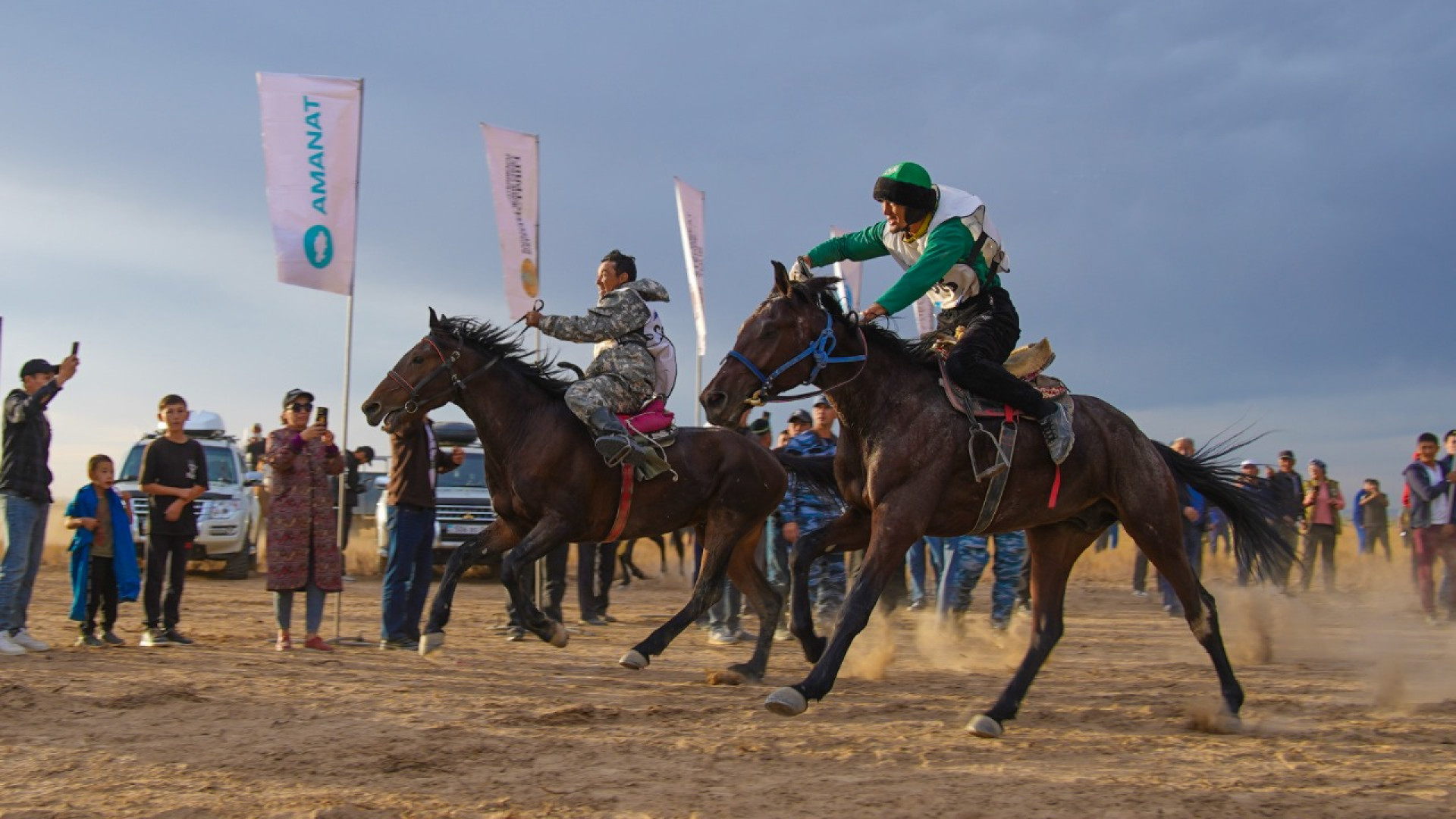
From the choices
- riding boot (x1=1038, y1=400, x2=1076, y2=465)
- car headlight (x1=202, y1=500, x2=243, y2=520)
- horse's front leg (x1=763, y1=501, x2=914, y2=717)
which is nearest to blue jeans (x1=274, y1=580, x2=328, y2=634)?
horse's front leg (x1=763, y1=501, x2=914, y2=717)

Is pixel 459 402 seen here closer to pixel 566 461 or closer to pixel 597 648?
pixel 566 461

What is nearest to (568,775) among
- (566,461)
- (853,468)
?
(853,468)

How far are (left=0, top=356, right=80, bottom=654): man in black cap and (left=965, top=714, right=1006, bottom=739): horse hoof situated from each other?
661 centimetres

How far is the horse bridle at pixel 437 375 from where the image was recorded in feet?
24.9

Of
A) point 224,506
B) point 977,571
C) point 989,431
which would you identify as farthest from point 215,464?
point 989,431

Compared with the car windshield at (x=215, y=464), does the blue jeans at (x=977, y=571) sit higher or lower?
lower

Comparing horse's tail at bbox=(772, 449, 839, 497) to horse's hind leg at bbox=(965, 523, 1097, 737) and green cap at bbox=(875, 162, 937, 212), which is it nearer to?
horse's hind leg at bbox=(965, 523, 1097, 737)

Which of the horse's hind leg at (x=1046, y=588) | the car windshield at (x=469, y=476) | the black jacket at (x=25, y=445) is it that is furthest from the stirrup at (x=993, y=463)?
the car windshield at (x=469, y=476)

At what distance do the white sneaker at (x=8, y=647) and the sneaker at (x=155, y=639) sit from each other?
34.0 inches

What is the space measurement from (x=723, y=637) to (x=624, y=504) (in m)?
2.80

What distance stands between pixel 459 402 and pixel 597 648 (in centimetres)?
275

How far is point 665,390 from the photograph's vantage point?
8094 mm

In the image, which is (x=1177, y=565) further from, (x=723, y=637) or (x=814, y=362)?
(x=723, y=637)

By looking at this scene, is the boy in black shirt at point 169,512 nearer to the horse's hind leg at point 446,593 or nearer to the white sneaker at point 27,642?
the white sneaker at point 27,642
